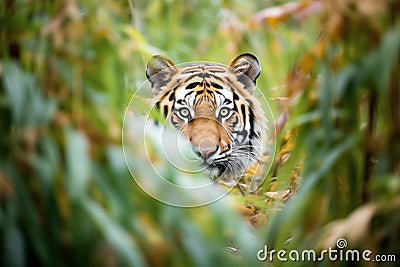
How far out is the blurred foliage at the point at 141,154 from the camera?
902 millimetres

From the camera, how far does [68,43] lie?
37.0 inches

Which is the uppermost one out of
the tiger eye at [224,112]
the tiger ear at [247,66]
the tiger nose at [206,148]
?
the tiger ear at [247,66]

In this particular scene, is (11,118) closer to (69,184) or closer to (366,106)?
(69,184)

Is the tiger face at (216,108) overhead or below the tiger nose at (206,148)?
overhead

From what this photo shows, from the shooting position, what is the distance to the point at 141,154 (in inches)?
36.3

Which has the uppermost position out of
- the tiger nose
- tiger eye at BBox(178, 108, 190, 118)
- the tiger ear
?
the tiger ear

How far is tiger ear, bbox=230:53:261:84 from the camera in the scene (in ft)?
3.10

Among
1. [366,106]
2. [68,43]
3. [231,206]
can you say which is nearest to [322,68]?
[366,106]

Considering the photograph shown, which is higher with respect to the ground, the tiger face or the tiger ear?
the tiger ear

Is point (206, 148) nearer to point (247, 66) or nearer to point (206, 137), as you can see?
point (206, 137)

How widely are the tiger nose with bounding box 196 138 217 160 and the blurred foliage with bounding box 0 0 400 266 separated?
0.06 m

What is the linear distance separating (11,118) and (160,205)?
0.67 ft

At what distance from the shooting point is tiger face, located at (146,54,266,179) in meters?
0.93

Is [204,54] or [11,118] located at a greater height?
[204,54]
